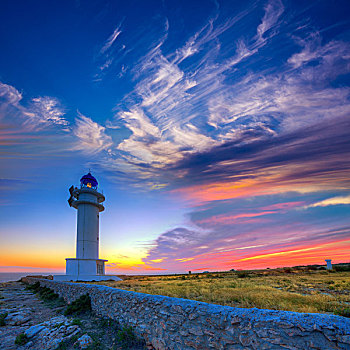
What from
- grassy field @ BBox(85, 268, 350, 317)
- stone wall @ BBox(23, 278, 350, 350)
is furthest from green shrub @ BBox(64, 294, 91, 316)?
stone wall @ BBox(23, 278, 350, 350)

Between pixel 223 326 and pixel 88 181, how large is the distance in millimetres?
34654

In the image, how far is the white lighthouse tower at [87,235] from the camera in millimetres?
30406

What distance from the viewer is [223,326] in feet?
16.1

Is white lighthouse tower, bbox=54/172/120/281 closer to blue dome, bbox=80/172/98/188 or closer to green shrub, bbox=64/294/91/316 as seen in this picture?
blue dome, bbox=80/172/98/188

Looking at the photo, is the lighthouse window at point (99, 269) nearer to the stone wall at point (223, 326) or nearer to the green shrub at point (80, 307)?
the green shrub at point (80, 307)

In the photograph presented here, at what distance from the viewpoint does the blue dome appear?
36.1 meters

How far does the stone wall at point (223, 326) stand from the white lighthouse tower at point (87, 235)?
2505 cm

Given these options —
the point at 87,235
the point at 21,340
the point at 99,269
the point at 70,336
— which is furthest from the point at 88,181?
the point at 70,336

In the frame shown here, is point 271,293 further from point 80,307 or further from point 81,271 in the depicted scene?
point 81,271

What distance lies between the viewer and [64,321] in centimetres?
1054

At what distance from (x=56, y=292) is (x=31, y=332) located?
11965 mm

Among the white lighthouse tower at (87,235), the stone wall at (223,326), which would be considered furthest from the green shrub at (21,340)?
the white lighthouse tower at (87,235)

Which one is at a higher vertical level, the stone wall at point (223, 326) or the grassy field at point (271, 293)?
the stone wall at point (223, 326)

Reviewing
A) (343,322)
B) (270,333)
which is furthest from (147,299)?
(343,322)
